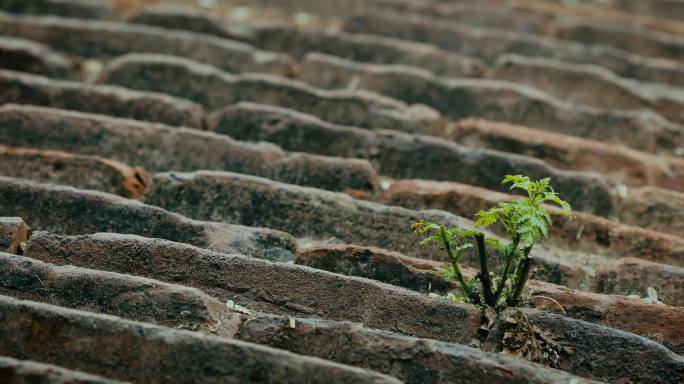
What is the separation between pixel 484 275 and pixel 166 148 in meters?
1.39

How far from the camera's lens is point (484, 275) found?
234 cm

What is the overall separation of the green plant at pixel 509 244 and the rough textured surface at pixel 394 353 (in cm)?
28

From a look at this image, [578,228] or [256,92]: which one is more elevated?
[256,92]

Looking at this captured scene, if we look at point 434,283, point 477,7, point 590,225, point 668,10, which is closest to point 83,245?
point 434,283

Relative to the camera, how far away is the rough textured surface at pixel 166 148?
312 cm

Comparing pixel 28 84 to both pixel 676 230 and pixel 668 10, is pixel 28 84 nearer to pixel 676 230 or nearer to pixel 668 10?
pixel 676 230

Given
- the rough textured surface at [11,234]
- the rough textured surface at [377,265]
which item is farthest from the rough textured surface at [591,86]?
the rough textured surface at [11,234]

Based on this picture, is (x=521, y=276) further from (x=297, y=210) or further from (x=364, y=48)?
(x=364, y=48)

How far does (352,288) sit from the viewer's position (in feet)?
7.89

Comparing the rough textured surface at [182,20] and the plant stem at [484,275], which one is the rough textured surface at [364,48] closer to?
the rough textured surface at [182,20]

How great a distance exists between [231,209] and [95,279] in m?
0.68

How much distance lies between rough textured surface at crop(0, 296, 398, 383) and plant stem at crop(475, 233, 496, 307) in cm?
48

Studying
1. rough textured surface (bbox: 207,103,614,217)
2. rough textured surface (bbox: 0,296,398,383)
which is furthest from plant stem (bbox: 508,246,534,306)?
rough textured surface (bbox: 207,103,614,217)

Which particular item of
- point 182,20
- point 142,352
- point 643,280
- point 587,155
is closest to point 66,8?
point 182,20
